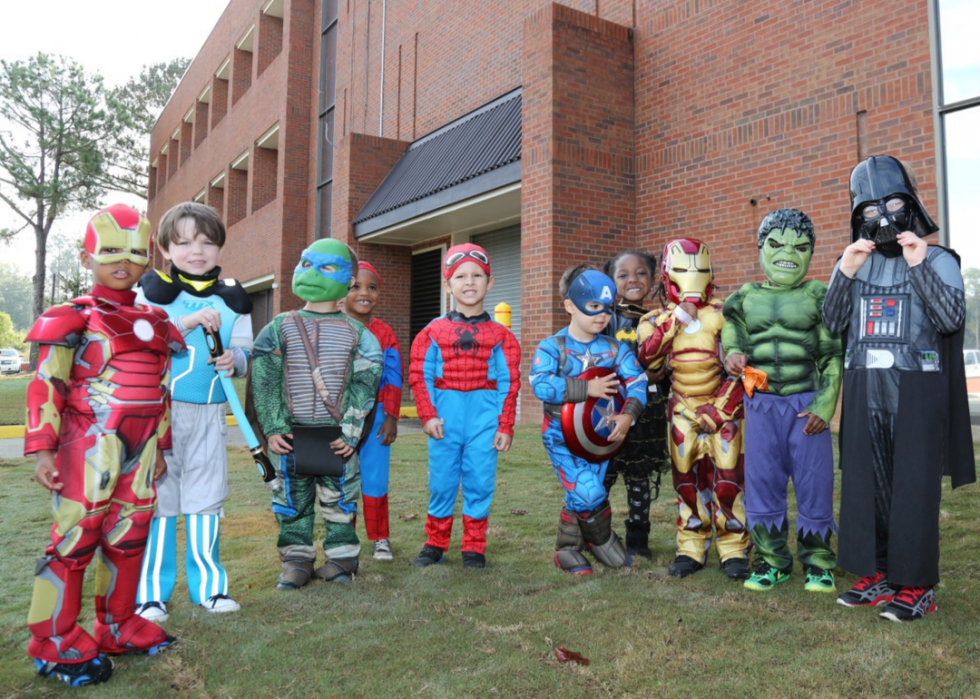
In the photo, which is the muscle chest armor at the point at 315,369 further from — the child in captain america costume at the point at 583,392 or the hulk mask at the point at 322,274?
the child in captain america costume at the point at 583,392

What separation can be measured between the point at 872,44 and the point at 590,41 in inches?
131

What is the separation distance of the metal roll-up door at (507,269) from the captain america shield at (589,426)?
8.26 metres

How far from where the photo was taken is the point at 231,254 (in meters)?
23.1

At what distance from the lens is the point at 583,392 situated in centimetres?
366

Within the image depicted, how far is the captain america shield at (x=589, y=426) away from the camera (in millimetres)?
3664

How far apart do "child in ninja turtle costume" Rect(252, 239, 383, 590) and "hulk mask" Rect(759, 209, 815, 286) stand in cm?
198

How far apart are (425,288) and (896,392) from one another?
1233 cm

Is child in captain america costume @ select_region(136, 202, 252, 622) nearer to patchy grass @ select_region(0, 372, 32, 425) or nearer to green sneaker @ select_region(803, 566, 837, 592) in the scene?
green sneaker @ select_region(803, 566, 837, 592)

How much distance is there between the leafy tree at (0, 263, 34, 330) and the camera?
10781cm

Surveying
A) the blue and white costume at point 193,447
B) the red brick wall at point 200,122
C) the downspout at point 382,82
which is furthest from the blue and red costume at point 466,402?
the red brick wall at point 200,122

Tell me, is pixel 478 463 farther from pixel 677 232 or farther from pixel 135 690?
pixel 677 232

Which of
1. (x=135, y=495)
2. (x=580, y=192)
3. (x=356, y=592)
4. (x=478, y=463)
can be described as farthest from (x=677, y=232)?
(x=135, y=495)

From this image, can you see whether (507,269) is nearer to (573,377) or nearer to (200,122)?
(573,377)

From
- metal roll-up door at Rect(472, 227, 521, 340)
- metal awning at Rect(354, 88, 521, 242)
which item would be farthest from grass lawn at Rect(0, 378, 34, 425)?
metal roll-up door at Rect(472, 227, 521, 340)
